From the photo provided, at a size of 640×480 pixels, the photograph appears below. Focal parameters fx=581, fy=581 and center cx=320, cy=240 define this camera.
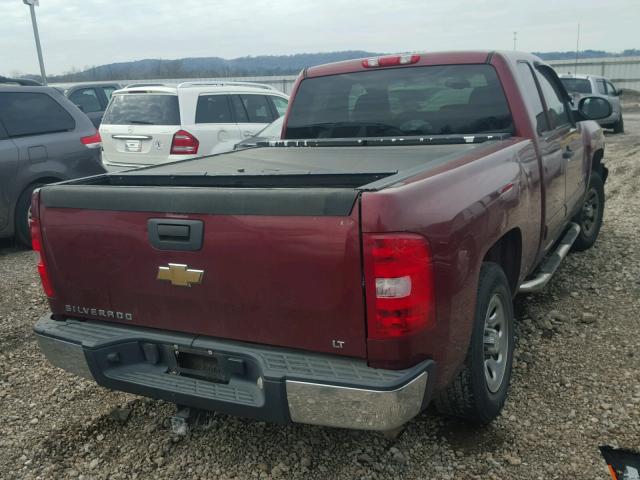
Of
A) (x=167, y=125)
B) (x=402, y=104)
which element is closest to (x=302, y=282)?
(x=402, y=104)

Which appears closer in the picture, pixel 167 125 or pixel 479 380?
pixel 479 380

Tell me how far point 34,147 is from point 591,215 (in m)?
6.15

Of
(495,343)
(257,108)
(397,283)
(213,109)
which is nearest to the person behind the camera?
(397,283)

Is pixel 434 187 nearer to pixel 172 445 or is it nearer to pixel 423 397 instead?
pixel 423 397

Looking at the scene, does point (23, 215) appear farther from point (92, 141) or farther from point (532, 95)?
point (532, 95)

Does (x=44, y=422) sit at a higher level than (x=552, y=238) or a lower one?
lower

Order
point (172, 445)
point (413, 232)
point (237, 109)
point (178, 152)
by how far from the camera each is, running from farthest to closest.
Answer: point (237, 109) → point (178, 152) → point (172, 445) → point (413, 232)

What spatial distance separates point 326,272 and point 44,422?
6.88 feet

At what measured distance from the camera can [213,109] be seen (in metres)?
8.77

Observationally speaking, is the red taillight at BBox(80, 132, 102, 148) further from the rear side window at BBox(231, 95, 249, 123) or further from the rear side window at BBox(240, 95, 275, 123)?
the rear side window at BBox(240, 95, 275, 123)

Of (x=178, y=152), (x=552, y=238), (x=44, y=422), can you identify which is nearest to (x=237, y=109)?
(x=178, y=152)

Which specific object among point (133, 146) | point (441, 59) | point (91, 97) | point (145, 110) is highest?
point (441, 59)

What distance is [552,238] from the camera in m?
4.30

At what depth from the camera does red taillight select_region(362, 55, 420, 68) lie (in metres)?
4.11
